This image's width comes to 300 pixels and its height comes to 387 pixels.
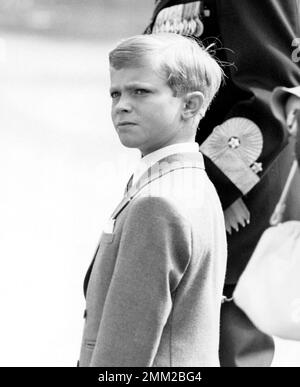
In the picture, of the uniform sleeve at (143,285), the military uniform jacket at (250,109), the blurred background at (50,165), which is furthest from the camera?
the blurred background at (50,165)

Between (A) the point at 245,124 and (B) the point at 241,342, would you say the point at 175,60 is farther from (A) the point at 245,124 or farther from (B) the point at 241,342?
(B) the point at 241,342

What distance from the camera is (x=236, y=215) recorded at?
5.12 feet

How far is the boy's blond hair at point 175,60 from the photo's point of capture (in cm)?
130

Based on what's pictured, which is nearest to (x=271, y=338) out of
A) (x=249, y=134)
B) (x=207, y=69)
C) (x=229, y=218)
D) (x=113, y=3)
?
(x=229, y=218)

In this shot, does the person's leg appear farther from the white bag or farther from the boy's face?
the boy's face

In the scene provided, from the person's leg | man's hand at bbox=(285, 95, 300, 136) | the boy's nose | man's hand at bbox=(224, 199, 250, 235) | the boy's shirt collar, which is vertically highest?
the boy's nose

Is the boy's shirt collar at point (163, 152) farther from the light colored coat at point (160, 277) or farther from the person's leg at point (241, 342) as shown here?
the person's leg at point (241, 342)

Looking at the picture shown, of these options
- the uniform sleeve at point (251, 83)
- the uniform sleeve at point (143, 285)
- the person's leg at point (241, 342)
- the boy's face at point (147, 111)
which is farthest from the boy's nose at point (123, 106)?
the person's leg at point (241, 342)

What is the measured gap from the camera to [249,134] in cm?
153

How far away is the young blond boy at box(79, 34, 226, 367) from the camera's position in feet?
3.95

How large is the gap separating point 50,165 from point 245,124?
55 cm

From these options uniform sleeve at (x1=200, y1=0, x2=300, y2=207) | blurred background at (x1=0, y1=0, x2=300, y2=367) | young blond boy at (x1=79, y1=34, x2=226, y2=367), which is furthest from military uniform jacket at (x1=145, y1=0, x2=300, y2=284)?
blurred background at (x1=0, y1=0, x2=300, y2=367)

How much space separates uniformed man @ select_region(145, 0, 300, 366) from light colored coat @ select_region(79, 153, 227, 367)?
8.8 inches

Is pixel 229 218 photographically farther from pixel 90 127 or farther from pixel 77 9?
pixel 77 9
